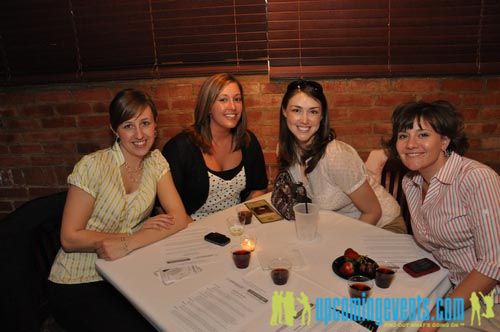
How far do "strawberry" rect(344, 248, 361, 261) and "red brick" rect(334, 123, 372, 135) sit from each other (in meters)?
1.34

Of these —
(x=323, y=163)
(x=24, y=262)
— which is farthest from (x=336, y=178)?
(x=24, y=262)

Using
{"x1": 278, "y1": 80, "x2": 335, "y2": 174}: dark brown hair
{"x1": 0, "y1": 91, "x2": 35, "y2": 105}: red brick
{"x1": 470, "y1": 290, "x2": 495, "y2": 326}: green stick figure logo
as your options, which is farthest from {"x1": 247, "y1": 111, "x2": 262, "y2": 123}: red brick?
{"x1": 470, "y1": 290, "x2": 495, "y2": 326}: green stick figure logo

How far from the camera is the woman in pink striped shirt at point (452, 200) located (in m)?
1.40

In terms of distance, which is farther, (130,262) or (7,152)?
(7,152)

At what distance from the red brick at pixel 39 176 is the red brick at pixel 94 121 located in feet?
1.61

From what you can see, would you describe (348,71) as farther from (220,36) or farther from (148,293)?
(148,293)

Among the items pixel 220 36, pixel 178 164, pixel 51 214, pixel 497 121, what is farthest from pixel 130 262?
pixel 497 121

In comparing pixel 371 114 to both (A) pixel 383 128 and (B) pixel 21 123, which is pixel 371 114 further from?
(B) pixel 21 123

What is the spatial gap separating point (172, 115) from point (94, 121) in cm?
58

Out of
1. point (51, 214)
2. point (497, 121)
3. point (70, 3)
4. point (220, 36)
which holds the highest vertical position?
point (70, 3)

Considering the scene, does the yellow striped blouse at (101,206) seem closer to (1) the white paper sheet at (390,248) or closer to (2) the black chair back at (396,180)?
(1) the white paper sheet at (390,248)

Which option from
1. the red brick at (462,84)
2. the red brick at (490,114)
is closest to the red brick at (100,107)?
the red brick at (462,84)

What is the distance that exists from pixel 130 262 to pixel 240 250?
456 millimetres

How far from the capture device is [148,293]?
1405 millimetres
